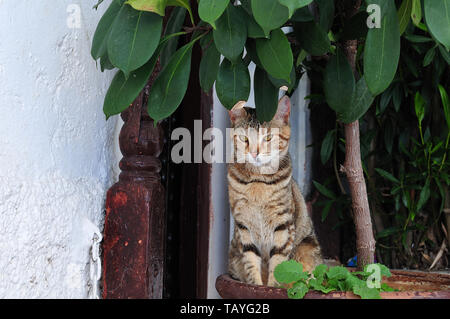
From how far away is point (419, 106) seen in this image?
2.02 meters

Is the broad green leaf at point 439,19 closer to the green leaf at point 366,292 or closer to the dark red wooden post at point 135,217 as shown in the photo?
the green leaf at point 366,292

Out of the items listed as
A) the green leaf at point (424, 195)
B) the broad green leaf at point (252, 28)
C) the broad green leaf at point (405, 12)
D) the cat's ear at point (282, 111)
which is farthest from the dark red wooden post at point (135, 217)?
the green leaf at point (424, 195)

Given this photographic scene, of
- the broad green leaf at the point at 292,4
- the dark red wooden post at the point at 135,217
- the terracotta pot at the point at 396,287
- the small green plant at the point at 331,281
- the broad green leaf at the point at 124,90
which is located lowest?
the terracotta pot at the point at 396,287

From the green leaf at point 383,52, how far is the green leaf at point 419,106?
3.94 ft

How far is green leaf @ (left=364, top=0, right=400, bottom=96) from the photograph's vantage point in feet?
2.91

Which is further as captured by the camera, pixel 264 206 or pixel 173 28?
pixel 264 206

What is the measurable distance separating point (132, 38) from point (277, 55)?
0.93ft

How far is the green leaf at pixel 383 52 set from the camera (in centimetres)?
89

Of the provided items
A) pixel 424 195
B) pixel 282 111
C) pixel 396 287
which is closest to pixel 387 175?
pixel 424 195

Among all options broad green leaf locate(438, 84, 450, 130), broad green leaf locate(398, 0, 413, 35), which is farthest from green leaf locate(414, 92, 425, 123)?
broad green leaf locate(398, 0, 413, 35)

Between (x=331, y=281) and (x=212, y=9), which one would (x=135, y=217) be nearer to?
(x=331, y=281)

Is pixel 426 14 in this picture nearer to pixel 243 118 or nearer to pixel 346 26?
pixel 346 26
